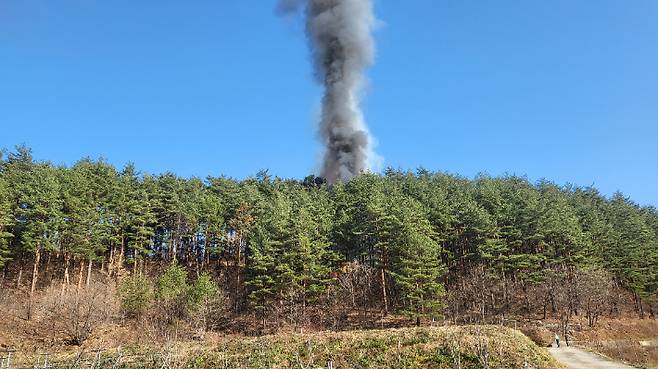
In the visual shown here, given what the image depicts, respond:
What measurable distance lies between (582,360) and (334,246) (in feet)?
95.9

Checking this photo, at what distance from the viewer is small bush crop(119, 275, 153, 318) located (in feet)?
122

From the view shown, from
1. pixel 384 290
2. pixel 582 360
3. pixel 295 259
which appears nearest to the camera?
pixel 582 360

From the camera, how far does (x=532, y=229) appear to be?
50156 millimetres

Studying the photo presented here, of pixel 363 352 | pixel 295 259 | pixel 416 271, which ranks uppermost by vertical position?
pixel 295 259

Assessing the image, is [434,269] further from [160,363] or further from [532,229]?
[160,363]

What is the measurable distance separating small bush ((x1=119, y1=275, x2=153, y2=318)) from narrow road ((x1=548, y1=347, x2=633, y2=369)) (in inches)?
1164

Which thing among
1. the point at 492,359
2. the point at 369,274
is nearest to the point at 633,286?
the point at 369,274

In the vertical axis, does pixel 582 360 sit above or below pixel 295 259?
below

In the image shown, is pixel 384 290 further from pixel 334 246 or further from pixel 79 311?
pixel 79 311

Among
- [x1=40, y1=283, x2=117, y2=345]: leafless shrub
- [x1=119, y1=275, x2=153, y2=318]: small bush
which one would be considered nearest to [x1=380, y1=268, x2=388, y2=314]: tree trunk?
[x1=119, y1=275, x2=153, y2=318]: small bush

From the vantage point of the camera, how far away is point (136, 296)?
3728cm

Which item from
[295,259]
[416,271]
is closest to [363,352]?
[416,271]

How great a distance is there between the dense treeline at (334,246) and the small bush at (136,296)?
7.69m

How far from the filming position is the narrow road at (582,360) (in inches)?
954
